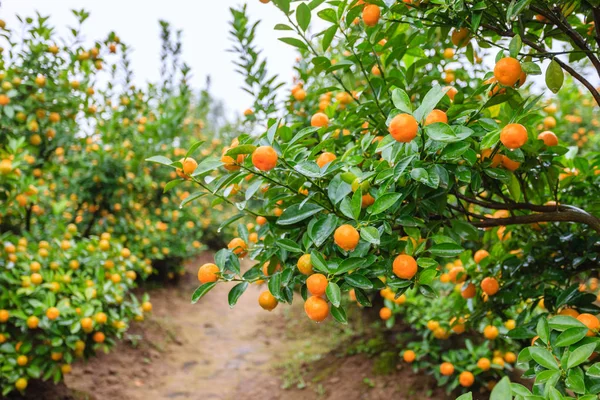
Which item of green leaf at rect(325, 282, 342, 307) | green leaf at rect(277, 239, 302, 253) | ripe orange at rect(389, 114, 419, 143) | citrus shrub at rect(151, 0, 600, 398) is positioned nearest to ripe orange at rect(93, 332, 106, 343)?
citrus shrub at rect(151, 0, 600, 398)

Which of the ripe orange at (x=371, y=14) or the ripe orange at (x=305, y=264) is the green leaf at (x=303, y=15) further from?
the ripe orange at (x=305, y=264)

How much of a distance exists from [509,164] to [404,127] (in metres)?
0.53

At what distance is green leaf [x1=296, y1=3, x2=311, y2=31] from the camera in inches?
47.1

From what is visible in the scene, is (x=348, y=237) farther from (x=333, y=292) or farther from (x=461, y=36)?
(x=461, y=36)

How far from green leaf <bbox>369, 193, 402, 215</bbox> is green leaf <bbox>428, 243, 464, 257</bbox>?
231mm

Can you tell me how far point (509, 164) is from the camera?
4.15 ft

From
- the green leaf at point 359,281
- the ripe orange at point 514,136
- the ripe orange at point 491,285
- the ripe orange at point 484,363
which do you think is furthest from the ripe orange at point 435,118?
the ripe orange at point 484,363

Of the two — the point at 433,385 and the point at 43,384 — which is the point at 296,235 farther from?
the point at 43,384

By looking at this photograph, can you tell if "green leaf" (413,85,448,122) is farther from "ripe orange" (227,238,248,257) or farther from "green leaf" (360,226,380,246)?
"ripe orange" (227,238,248,257)

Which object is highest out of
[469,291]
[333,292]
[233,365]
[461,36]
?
[461,36]

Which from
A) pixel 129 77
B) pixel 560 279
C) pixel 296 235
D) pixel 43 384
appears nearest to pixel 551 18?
pixel 560 279

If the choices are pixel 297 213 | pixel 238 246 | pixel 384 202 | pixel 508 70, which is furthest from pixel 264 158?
pixel 508 70

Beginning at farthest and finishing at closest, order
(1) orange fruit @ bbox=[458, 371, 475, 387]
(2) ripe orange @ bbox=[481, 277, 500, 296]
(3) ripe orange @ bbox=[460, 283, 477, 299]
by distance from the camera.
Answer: (1) orange fruit @ bbox=[458, 371, 475, 387] < (3) ripe orange @ bbox=[460, 283, 477, 299] < (2) ripe orange @ bbox=[481, 277, 500, 296]

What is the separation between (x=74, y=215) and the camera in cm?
415
